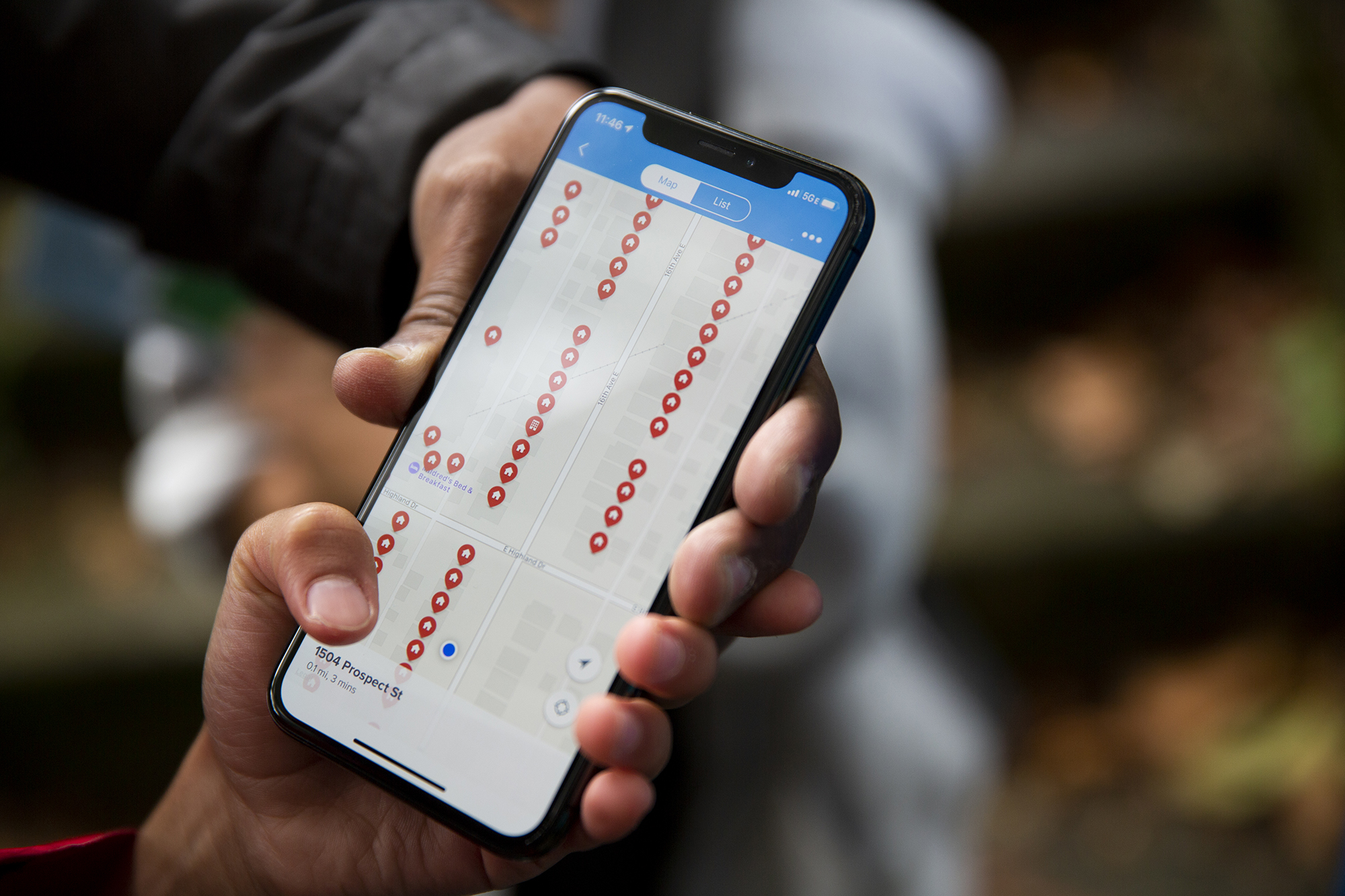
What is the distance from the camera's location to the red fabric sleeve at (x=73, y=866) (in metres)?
0.25

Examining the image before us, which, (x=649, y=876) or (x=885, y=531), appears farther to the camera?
(x=649, y=876)

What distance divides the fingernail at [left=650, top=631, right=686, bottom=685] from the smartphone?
1 centimetres

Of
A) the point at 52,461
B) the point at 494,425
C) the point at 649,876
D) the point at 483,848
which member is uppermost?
the point at 494,425

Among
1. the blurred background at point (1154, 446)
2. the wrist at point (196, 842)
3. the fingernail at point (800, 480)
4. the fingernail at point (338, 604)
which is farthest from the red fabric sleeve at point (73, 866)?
the blurred background at point (1154, 446)

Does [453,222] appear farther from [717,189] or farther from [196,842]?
[196,842]

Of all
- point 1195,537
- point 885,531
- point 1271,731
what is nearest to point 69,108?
point 885,531

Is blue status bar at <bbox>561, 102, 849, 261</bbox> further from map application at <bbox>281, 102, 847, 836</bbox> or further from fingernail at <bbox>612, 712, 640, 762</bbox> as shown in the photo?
fingernail at <bbox>612, 712, 640, 762</bbox>

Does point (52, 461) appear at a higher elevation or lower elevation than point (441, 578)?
lower

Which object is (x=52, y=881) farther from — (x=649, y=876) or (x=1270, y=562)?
(x=1270, y=562)

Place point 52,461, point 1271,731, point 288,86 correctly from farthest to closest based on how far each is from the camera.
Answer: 1. point 1271,731
2. point 52,461
3. point 288,86

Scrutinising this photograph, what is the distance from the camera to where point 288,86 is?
0.39 m

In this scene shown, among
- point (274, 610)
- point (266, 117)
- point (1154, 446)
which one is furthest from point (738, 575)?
point (1154, 446)

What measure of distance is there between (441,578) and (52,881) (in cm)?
15

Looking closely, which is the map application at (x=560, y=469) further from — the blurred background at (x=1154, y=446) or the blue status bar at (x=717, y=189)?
the blurred background at (x=1154, y=446)
